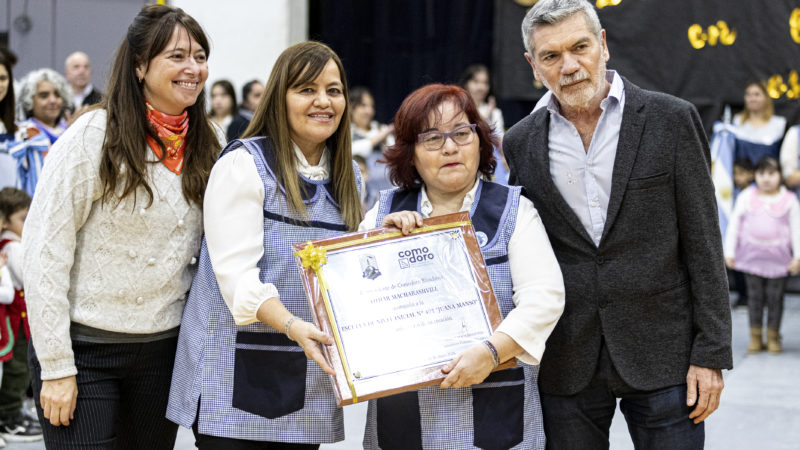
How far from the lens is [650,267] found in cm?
295

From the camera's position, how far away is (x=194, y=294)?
314 cm

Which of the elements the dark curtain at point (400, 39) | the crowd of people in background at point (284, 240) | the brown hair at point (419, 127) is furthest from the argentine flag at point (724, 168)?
the brown hair at point (419, 127)

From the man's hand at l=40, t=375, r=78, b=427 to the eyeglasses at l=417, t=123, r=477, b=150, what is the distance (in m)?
1.38

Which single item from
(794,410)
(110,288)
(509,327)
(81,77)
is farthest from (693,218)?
(81,77)

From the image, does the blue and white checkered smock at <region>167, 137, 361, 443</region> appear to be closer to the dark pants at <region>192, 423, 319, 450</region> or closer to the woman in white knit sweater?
the dark pants at <region>192, 423, 319, 450</region>

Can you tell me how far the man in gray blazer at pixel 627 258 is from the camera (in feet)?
9.64

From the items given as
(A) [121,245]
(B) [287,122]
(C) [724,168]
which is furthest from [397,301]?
(C) [724,168]

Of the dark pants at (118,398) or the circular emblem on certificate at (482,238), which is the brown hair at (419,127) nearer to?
the circular emblem on certificate at (482,238)

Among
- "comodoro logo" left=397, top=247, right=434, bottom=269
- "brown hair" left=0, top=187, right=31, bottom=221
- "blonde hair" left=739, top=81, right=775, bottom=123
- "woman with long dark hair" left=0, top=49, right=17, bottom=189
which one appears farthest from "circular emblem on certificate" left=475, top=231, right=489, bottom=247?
"blonde hair" left=739, top=81, right=775, bottom=123

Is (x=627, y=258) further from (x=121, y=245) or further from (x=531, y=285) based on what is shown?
(x=121, y=245)

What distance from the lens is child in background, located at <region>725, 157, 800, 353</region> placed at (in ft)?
26.4

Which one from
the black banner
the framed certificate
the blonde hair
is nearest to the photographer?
the framed certificate

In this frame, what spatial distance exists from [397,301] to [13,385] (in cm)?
382

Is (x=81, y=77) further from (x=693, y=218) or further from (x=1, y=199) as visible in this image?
(x=693, y=218)
